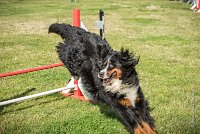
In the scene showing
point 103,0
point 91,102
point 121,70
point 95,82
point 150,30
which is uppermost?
point 121,70

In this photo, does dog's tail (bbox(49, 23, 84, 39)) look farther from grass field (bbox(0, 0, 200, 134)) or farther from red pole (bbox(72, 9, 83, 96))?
grass field (bbox(0, 0, 200, 134))

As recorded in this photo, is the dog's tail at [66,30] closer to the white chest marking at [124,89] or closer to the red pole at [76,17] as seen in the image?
the red pole at [76,17]

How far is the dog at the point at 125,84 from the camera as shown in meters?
4.51

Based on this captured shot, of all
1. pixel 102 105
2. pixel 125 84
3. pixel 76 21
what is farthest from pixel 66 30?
pixel 125 84

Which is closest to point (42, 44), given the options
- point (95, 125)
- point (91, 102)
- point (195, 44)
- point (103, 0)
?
point (195, 44)

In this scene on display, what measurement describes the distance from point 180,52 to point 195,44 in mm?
1300

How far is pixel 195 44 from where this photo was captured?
11047 mm

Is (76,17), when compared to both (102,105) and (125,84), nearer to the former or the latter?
(102,105)

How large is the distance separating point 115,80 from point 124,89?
18 cm

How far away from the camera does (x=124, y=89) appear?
455cm

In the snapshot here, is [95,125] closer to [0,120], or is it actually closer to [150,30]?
[0,120]

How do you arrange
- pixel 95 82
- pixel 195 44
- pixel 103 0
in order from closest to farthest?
pixel 95 82 < pixel 195 44 < pixel 103 0

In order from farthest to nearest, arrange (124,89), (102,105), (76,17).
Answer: (76,17)
(102,105)
(124,89)

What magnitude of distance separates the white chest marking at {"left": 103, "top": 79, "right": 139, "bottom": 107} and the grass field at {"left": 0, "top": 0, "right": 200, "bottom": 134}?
0.62 metres
